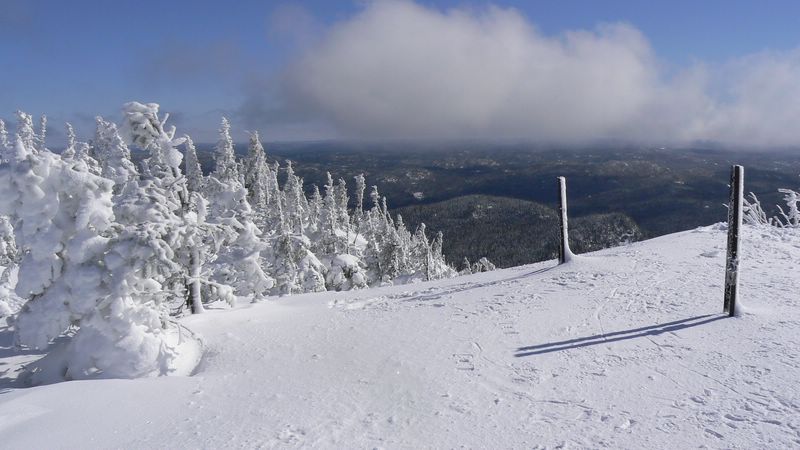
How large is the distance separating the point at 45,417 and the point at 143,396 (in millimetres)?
1405

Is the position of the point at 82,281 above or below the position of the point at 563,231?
above

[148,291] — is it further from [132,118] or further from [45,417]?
[132,118]

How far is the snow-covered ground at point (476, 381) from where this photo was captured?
6.64 meters

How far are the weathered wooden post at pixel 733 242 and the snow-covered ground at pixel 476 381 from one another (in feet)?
1.65

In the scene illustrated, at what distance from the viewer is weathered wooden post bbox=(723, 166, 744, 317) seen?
1041 centimetres

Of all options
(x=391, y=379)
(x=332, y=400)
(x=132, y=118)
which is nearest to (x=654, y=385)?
(x=391, y=379)

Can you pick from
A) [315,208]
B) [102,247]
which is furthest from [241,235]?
[315,208]

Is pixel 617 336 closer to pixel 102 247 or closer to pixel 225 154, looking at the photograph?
pixel 102 247

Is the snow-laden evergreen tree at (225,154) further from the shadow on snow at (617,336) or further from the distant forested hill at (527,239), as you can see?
the distant forested hill at (527,239)

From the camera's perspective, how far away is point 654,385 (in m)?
7.86

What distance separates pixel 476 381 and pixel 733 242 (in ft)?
25.2

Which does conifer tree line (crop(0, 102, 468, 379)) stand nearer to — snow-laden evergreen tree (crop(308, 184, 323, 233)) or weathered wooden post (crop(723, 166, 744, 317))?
weathered wooden post (crop(723, 166, 744, 317))

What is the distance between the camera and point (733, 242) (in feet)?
35.2

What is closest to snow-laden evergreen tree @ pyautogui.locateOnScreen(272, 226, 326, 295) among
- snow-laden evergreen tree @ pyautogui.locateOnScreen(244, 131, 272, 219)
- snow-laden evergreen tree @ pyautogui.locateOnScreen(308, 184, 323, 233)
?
snow-laden evergreen tree @ pyautogui.locateOnScreen(244, 131, 272, 219)
